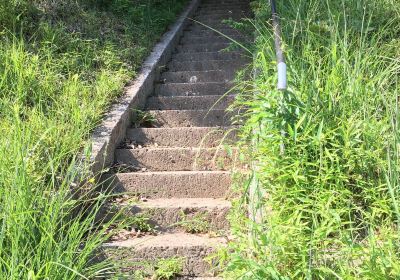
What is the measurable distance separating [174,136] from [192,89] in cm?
119

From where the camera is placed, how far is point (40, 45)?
5.22m

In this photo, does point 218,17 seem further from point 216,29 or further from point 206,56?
point 206,56

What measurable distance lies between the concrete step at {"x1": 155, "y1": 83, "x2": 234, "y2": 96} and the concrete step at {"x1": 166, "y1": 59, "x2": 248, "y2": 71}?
69cm

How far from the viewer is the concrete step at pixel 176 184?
3.88 meters

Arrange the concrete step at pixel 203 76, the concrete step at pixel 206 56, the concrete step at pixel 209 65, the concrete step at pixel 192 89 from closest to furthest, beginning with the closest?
the concrete step at pixel 192 89 → the concrete step at pixel 203 76 → the concrete step at pixel 209 65 → the concrete step at pixel 206 56

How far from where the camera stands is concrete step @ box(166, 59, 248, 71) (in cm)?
630

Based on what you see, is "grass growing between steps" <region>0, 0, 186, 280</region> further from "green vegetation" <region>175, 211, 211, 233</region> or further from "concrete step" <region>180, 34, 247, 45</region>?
"green vegetation" <region>175, 211, 211, 233</region>

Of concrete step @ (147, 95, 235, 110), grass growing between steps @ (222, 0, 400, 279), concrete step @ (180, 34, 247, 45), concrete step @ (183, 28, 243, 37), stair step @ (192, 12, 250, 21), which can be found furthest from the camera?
stair step @ (192, 12, 250, 21)

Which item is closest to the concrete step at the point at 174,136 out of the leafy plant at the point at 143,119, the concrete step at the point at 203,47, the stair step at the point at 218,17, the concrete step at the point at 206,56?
the leafy plant at the point at 143,119

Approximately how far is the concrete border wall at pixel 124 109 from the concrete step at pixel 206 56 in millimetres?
171

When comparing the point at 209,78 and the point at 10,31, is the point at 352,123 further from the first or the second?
the point at 10,31

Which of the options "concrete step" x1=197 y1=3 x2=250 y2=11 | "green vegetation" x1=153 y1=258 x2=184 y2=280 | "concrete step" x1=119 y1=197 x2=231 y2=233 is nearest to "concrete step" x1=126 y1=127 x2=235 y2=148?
"concrete step" x1=119 y1=197 x2=231 y2=233

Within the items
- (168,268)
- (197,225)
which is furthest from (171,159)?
(168,268)

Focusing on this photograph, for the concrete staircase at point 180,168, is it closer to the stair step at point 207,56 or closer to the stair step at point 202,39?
the stair step at point 207,56
